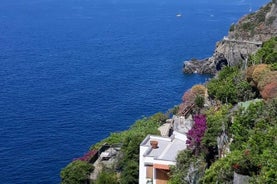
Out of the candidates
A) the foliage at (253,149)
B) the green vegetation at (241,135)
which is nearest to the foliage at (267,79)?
the green vegetation at (241,135)

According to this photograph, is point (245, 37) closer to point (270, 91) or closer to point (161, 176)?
point (270, 91)

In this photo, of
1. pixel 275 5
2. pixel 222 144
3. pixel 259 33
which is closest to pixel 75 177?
pixel 222 144

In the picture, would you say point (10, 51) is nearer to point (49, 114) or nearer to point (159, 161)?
point (49, 114)

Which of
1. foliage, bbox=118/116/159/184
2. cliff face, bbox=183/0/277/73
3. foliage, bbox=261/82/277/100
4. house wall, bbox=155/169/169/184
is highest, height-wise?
foliage, bbox=261/82/277/100

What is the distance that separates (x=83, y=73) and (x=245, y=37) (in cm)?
2430

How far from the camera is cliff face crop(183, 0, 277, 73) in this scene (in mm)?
68125

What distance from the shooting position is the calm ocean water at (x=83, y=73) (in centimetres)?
5075

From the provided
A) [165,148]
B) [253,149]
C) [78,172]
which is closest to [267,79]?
[165,148]

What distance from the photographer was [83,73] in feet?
261

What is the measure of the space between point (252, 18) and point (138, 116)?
26.5 metres

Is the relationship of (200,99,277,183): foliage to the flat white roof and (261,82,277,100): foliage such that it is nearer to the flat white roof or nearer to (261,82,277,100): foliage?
(261,82,277,100): foliage

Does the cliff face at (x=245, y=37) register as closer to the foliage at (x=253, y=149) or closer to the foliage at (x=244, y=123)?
the foliage at (x=244, y=123)

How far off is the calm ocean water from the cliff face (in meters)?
4.29

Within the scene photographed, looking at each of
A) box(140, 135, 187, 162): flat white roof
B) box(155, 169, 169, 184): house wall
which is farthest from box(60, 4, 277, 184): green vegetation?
box(140, 135, 187, 162): flat white roof
